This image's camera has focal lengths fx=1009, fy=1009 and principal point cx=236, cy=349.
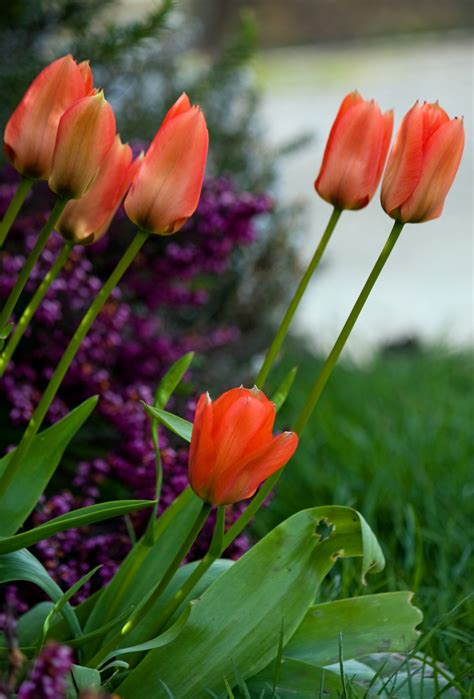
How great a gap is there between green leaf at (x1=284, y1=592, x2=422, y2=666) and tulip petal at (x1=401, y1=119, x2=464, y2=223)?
1.22 feet

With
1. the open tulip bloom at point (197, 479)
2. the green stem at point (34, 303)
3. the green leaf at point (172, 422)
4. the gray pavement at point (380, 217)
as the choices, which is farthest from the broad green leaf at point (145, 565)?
the gray pavement at point (380, 217)

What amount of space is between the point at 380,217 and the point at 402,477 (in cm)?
407

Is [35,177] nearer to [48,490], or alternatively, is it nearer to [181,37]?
[48,490]

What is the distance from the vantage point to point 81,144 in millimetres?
778

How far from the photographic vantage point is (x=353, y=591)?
1419 mm

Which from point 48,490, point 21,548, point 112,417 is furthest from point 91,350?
point 21,548

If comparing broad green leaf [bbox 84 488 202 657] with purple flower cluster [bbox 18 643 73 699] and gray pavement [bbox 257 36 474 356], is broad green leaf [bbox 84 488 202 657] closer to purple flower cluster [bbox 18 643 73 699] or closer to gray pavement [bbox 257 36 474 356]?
purple flower cluster [bbox 18 643 73 699]

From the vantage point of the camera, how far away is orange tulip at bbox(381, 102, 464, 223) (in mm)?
810

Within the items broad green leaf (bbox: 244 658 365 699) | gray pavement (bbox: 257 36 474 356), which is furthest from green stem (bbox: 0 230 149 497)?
gray pavement (bbox: 257 36 474 356)

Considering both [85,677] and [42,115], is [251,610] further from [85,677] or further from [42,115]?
[42,115]

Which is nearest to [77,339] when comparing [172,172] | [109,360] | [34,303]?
[34,303]

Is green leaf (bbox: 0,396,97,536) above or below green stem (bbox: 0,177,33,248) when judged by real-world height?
below

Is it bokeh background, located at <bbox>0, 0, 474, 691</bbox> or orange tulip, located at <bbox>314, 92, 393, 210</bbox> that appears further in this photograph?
bokeh background, located at <bbox>0, 0, 474, 691</bbox>

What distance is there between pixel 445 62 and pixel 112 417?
6216 millimetres
